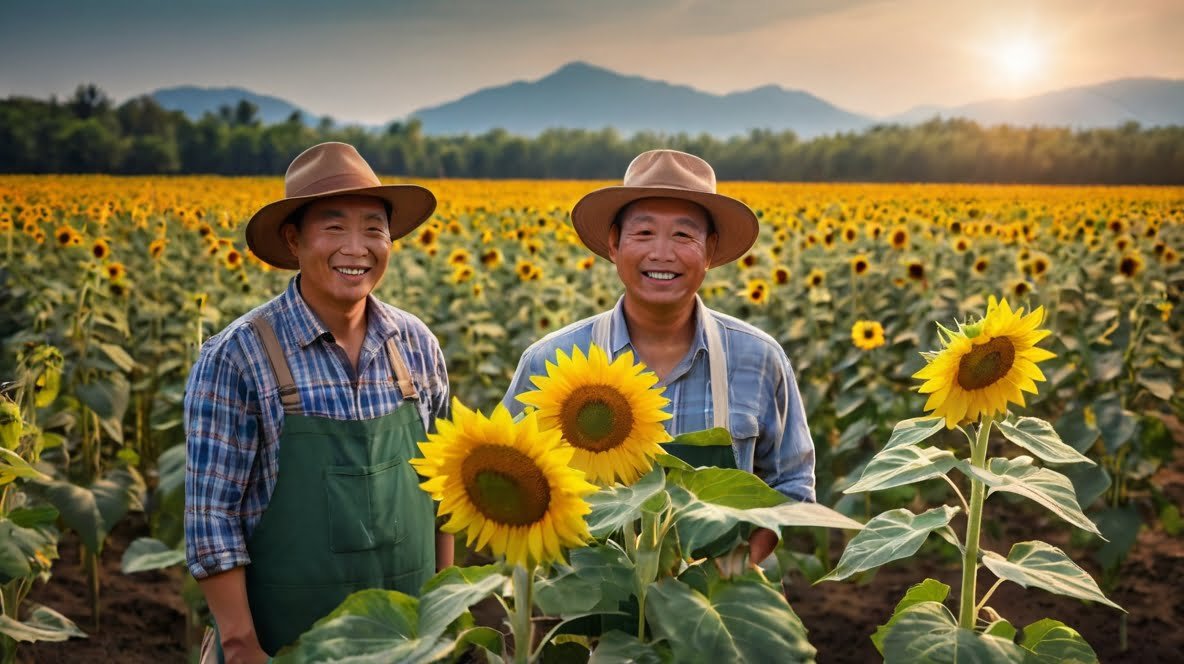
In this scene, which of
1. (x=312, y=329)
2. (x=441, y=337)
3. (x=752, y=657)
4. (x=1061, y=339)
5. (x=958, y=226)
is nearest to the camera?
(x=752, y=657)

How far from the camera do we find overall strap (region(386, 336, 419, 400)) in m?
2.54

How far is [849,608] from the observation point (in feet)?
16.9

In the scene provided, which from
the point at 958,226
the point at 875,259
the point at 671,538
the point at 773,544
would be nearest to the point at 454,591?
the point at 671,538

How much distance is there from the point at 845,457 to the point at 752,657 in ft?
15.4

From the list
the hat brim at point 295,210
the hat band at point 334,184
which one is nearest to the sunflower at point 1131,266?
the hat brim at point 295,210

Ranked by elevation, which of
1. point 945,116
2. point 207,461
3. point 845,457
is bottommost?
point 845,457

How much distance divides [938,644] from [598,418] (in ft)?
1.83

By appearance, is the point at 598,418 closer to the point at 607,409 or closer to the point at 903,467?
the point at 607,409

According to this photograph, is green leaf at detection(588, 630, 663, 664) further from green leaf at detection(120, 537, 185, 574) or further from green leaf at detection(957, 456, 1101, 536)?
green leaf at detection(120, 537, 185, 574)

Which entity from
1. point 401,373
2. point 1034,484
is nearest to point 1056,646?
point 1034,484

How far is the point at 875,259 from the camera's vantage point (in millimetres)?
8789

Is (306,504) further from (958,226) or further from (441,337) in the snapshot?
(958,226)

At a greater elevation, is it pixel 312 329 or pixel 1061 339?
pixel 312 329

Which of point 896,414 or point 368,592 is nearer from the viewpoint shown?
point 368,592
